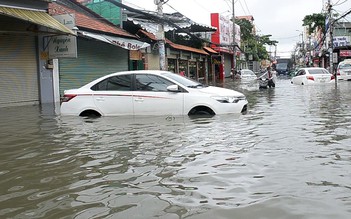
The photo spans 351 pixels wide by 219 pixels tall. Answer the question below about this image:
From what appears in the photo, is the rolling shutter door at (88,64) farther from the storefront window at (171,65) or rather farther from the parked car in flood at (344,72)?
the parked car in flood at (344,72)

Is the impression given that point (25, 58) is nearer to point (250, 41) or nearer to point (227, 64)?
point (227, 64)

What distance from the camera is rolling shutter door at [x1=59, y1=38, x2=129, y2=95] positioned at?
59.3ft

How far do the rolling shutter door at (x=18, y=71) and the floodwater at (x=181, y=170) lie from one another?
6457 millimetres

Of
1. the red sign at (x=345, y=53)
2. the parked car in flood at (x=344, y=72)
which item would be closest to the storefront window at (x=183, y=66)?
the parked car in flood at (x=344, y=72)

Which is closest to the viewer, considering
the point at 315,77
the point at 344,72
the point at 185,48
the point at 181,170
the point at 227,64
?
the point at 181,170

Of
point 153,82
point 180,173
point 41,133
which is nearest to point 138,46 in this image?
point 153,82

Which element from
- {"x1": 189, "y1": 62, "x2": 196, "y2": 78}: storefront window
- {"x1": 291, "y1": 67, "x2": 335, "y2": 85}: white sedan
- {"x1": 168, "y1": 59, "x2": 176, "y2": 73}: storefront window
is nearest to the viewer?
{"x1": 291, "y1": 67, "x2": 335, "y2": 85}: white sedan

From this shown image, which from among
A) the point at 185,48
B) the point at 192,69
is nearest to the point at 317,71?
the point at 185,48

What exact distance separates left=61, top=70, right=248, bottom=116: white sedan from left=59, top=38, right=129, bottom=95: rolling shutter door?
7767 mm

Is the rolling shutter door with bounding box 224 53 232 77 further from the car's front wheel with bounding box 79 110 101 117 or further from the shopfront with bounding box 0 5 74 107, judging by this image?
the car's front wheel with bounding box 79 110 101 117

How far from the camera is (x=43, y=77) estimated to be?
53.8ft

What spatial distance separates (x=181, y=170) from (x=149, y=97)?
5014mm

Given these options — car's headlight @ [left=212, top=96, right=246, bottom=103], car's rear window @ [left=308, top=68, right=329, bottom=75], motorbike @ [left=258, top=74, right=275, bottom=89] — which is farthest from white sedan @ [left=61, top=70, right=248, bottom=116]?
car's rear window @ [left=308, top=68, right=329, bottom=75]

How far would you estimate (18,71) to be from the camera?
50.1 feet
